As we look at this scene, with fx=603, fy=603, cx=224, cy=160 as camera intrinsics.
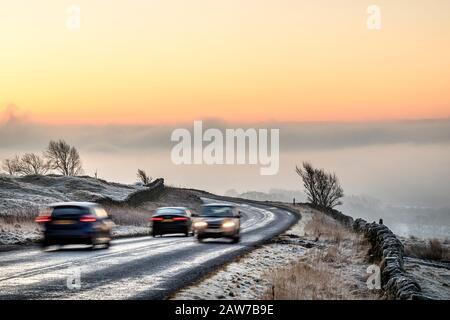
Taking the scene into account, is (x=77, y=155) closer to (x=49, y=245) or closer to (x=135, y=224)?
(x=135, y=224)

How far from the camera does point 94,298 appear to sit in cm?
1070

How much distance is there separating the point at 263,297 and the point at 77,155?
107888 millimetres

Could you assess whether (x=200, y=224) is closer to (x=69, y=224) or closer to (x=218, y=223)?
(x=218, y=223)

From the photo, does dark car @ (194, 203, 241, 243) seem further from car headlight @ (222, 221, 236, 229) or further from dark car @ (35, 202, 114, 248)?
dark car @ (35, 202, 114, 248)

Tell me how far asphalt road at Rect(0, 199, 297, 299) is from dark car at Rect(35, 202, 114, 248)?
0.45 m

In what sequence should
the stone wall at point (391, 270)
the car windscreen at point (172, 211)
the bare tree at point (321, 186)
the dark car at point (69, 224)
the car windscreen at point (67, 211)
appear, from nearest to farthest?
the stone wall at point (391, 270) < the dark car at point (69, 224) < the car windscreen at point (67, 211) < the car windscreen at point (172, 211) < the bare tree at point (321, 186)

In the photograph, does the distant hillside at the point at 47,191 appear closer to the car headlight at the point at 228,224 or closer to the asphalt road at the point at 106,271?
the car headlight at the point at 228,224

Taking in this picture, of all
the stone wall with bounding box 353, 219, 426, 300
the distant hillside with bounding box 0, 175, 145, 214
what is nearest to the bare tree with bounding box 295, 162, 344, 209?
the distant hillside with bounding box 0, 175, 145, 214

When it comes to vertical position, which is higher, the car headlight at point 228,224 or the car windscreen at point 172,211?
the car windscreen at point 172,211

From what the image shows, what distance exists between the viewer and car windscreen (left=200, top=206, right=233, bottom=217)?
88.8 ft

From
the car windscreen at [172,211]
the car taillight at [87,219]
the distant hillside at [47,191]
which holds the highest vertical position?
the distant hillside at [47,191]

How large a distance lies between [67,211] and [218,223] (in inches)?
292

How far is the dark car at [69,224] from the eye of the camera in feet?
68.3

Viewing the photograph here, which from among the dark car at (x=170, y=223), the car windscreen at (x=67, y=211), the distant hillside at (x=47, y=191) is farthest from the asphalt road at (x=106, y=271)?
the distant hillside at (x=47, y=191)
